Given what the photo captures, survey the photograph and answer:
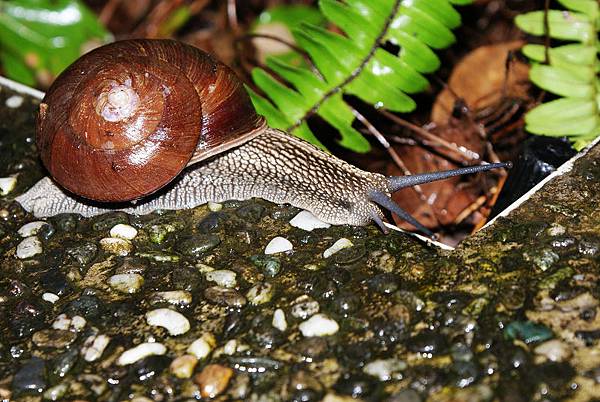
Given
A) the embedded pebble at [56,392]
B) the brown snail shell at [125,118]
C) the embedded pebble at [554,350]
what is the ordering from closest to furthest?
the embedded pebble at [554,350] < the embedded pebble at [56,392] < the brown snail shell at [125,118]

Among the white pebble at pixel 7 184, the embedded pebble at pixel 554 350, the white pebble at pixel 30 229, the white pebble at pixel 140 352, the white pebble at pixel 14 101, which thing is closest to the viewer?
the embedded pebble at pixel 554 350

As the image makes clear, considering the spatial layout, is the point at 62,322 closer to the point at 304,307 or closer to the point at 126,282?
the point at 126,282

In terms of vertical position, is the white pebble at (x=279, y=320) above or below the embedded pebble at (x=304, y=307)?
below

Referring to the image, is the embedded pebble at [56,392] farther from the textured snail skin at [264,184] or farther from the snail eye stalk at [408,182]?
the snail eye stalk at [408,182]

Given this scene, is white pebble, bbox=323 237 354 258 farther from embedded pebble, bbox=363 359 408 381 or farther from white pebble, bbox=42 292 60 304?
white pebble, bbox=42 292 60 304

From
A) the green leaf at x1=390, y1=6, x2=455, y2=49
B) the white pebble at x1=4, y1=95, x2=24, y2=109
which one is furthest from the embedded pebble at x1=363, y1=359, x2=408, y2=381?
the white pebble at x1=4, y1=95, x2=24, y2=109

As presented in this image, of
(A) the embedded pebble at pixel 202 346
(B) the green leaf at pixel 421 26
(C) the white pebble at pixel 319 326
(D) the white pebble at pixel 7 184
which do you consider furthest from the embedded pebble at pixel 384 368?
(D) the white pebble at pixel 7 184
